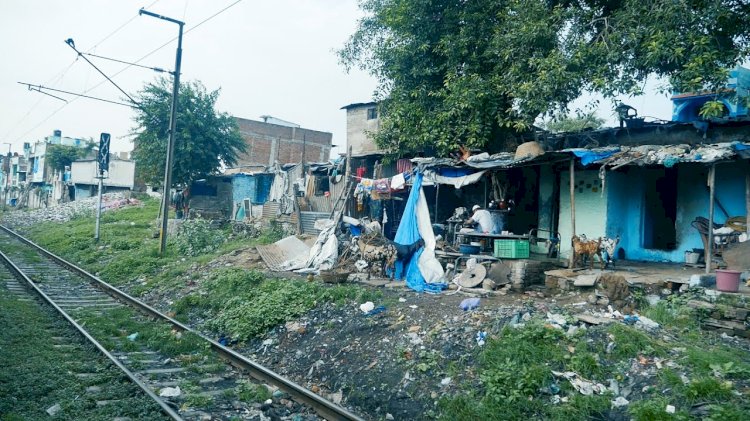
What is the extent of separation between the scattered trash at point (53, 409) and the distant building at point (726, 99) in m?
12.8

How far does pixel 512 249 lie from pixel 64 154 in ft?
171

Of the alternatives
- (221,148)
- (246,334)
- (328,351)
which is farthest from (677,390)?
(221,148)

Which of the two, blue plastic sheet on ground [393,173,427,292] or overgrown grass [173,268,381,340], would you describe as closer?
overgrown grass [173,268,381,340]

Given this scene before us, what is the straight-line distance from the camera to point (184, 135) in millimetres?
25672

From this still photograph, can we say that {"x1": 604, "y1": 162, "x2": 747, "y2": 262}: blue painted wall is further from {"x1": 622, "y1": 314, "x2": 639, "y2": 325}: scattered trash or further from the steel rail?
the steel rail

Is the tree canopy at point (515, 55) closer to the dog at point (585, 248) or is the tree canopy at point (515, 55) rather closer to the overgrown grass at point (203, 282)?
the dog at point (585, 248)

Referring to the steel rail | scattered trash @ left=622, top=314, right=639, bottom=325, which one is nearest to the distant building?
scattered trash @ left=622, top=314, right=639, bottom=325

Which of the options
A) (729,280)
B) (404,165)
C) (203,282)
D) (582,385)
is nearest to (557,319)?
(582,385)

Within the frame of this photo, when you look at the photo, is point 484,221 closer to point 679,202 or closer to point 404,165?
point 679,202

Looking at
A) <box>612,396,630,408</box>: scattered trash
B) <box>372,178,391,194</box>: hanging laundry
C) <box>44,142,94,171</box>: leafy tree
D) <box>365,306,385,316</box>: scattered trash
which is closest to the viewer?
<box>612,396,630,408</box>: scattered trash

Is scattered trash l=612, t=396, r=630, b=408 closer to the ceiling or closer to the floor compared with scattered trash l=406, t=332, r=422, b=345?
closer to the floor

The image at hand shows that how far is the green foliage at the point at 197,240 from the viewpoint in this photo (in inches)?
724

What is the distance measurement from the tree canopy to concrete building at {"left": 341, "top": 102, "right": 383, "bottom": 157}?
1053 cm

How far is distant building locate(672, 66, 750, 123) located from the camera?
11.7 m
